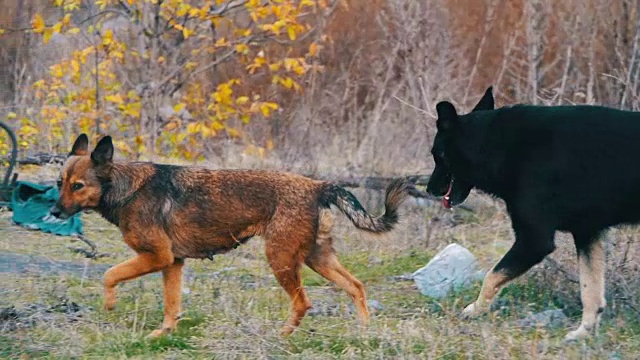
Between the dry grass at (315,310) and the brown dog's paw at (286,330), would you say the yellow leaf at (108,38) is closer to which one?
the dry grass at (315,310)

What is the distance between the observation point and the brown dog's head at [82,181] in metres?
6.90

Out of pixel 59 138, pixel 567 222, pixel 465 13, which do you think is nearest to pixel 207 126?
pixel 59 138

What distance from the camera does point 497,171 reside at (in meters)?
7.06

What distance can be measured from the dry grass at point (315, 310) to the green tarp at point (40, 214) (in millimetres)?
117

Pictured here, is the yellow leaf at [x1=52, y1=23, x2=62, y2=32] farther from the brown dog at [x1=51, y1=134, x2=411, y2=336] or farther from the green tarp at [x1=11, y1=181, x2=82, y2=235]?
the brown dog at [x1=51, y1=134, x2=411, y2=336]

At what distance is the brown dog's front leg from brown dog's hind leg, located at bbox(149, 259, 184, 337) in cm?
12

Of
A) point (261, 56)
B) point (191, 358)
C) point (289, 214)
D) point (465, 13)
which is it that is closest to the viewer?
point (191, 358)

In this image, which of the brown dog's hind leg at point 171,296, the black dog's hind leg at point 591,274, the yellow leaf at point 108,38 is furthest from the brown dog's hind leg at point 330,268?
the yellow leaf at point 108,38

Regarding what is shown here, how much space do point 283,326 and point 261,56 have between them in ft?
24.1

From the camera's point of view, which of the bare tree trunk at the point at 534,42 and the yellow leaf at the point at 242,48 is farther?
the yellow leaf at the point at 242,48

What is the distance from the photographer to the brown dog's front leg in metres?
6.69

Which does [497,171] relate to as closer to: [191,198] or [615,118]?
[615,118]

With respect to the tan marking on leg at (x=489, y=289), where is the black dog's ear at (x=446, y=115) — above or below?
above

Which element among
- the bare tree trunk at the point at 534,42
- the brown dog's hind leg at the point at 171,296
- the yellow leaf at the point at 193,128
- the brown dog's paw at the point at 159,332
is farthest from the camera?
the yellow leaf at the point at 193,128
